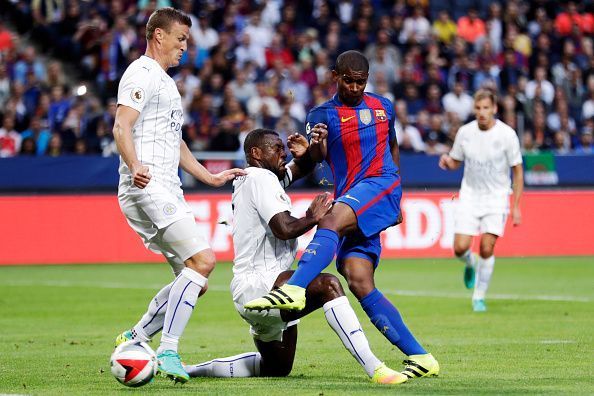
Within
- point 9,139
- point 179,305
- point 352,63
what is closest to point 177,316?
point 179,305

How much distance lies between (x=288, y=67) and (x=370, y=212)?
15.6 meters

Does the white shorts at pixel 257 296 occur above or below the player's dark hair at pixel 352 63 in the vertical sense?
below

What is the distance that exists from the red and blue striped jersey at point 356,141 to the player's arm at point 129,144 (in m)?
1.23

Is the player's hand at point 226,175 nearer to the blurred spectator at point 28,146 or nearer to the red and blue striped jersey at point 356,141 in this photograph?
the red and blue striped jersey at point 356,141

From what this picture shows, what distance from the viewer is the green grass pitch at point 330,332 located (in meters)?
7.60

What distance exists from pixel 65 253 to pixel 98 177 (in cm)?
135

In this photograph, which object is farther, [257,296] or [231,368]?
[231,368]

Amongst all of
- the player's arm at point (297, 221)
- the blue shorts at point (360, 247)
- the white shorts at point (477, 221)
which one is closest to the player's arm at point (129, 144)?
the player's arm at point (297, 221)

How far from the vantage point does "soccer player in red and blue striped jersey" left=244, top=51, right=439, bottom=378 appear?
771 cm

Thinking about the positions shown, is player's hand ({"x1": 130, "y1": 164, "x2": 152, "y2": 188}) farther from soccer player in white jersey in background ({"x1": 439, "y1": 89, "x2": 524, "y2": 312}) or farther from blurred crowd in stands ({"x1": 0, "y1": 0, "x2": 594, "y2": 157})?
A: blurred crowd in stands ({"x1": 0, "y1": 0, "x2": 594, "y2": 157})

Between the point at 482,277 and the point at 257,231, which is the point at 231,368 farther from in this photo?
the point at 482,277

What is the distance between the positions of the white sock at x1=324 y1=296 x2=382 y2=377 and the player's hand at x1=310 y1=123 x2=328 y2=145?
1161 mm

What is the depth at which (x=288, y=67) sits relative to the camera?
23.2 metres

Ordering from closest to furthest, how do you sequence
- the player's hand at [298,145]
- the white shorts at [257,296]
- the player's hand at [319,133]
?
the white shorts at [257,296], the player's hand at [319,133], the player's hand at [298,145]
